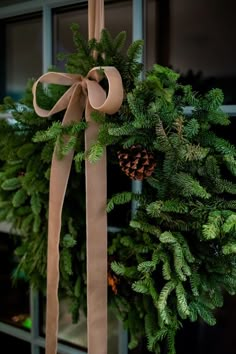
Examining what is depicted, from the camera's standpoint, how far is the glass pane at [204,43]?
77 centimetres

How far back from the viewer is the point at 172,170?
61cm

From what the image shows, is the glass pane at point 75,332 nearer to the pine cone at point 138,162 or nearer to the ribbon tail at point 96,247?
the ribbon tail at point 96,247

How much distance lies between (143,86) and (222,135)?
25 centimetres

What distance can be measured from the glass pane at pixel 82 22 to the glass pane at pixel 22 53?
0.21ft

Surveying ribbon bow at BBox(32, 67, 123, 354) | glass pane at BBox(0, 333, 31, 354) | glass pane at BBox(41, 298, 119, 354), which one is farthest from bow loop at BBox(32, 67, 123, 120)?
glass pane at BBox(0, 333, 31, 354)

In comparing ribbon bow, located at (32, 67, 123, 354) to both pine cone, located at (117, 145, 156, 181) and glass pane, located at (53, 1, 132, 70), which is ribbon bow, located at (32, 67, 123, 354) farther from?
glass pane, located at (53, 1, 132, 70)

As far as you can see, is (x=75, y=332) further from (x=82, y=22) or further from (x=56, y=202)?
(x=82, y=22)

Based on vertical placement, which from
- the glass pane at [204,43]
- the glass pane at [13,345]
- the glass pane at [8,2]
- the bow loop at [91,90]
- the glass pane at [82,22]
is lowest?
the glass pane at [13,345]

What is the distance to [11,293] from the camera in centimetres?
111

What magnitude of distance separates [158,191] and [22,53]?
63cm

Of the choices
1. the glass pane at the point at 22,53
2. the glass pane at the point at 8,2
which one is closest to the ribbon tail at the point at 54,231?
the glass pane at the point at 22,53

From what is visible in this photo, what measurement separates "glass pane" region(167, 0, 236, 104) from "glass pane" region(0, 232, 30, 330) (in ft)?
2.10

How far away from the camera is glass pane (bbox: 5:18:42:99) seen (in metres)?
1.03

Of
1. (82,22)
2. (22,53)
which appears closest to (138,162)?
(82,22)
